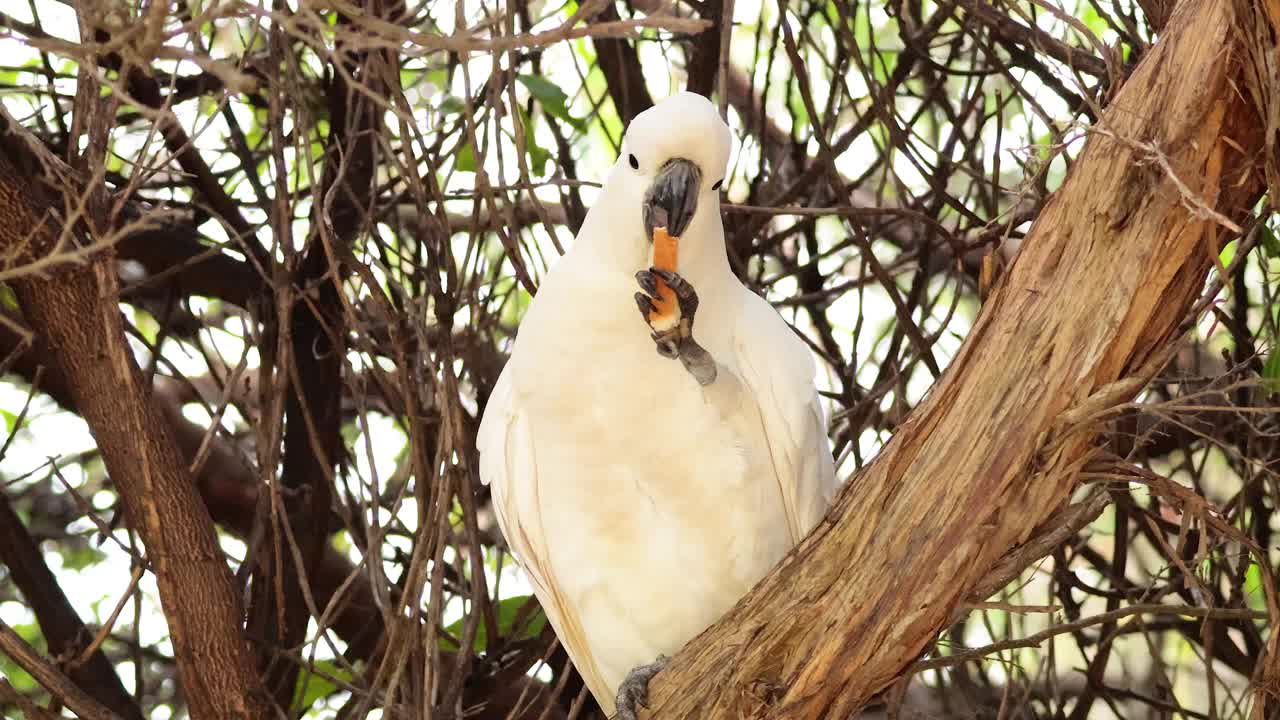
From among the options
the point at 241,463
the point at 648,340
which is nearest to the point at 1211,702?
the point at 648,340

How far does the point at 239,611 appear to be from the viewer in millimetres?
1911

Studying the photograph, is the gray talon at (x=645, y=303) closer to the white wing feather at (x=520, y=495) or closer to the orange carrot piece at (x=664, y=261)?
the orange carrot piece at (x=664, y=261)

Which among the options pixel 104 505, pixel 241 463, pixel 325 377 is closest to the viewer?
pixel 325 377

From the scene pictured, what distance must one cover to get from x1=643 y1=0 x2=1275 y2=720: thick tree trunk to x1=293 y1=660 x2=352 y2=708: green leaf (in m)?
0.84

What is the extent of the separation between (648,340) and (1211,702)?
1.01 meters

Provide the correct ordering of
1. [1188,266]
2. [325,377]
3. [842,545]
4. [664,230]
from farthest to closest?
[325,377]
[664,230]
[842,545]
[1188,266]

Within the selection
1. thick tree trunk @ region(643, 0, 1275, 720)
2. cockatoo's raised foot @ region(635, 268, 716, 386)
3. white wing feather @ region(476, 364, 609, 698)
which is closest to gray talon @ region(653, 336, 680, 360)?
cockatoo's raised foot @ region(635, 268, 716, 386)

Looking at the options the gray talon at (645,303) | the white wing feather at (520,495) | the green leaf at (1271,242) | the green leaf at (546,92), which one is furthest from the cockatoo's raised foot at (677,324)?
the green leaf at (1271,242)

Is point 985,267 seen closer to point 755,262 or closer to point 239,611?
point 239,611

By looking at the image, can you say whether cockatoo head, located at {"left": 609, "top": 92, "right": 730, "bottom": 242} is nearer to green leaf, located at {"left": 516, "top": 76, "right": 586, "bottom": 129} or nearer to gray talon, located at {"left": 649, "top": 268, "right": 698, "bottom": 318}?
gray talon, located at {"left": 649, "top": 268, "right": 698, "bottom": 318}

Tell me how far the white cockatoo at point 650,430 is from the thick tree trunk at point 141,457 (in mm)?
417

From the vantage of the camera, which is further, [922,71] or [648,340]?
[922,71]

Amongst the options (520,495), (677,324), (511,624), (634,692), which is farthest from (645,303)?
(511,624)

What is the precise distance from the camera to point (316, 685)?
217cm
